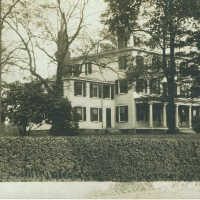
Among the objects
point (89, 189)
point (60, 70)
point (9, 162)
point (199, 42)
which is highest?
point (199, 42)

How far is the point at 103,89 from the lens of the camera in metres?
20.7

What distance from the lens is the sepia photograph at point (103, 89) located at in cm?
1009

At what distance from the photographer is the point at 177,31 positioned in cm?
1655

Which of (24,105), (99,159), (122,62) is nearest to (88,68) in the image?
(122,62)

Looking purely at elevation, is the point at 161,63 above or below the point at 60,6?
below

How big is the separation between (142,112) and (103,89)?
427 cm

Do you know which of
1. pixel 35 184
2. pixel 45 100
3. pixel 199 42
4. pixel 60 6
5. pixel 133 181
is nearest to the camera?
pixel 35 184

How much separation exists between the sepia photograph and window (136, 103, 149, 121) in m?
1.62

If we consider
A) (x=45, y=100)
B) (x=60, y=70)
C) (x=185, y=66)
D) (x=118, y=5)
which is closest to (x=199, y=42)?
(x=185, y=66)

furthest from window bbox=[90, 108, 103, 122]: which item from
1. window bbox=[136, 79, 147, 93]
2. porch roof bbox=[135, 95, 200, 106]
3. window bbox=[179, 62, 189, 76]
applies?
window bbox=[179, 62, 189, 76]

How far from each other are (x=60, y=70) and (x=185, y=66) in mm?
5692

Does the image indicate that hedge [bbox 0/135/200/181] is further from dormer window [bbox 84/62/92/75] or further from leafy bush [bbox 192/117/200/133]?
dormer window [bbox 84/62/92/75]

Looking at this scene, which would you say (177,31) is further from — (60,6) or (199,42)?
(60,6)

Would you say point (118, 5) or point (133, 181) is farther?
point (118, 5)
